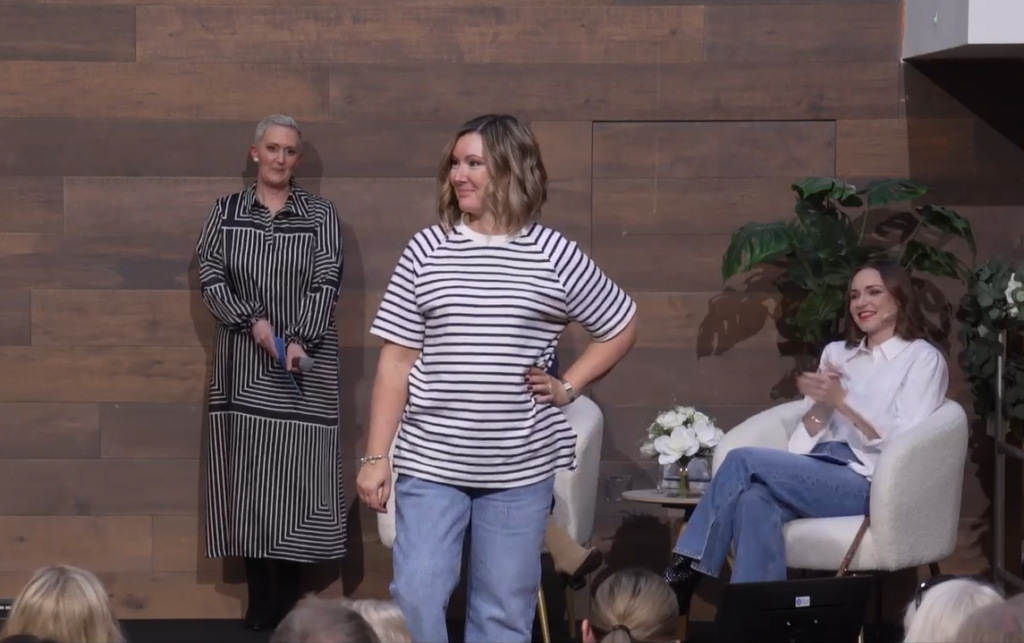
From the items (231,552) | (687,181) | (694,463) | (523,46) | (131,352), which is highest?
(523,46)

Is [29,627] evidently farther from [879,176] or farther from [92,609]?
[879,176]

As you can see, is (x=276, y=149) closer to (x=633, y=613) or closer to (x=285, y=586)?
(x=285, y=586)

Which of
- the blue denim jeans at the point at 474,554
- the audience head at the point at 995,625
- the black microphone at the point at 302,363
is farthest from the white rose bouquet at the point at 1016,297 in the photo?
the audience head at the point at 995,625

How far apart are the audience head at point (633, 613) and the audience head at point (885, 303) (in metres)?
2.06

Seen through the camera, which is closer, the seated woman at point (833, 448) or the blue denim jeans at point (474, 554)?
the blue denim jeans at point (474, 554)

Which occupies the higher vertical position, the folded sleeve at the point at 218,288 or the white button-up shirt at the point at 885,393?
the folded sleeve at the point at 218,288

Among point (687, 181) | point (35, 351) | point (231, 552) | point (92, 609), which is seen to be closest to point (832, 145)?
point (687, 181)

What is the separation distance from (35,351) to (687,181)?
243cm

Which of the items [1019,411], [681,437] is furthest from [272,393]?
[1019,411]

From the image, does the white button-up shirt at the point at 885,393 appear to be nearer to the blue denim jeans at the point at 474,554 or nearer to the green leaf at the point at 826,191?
the green leaf at the point at 826,191

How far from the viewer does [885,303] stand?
4.45 meters

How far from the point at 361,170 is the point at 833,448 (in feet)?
6.30

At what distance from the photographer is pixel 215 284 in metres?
4.65

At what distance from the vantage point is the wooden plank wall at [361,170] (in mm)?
5020
